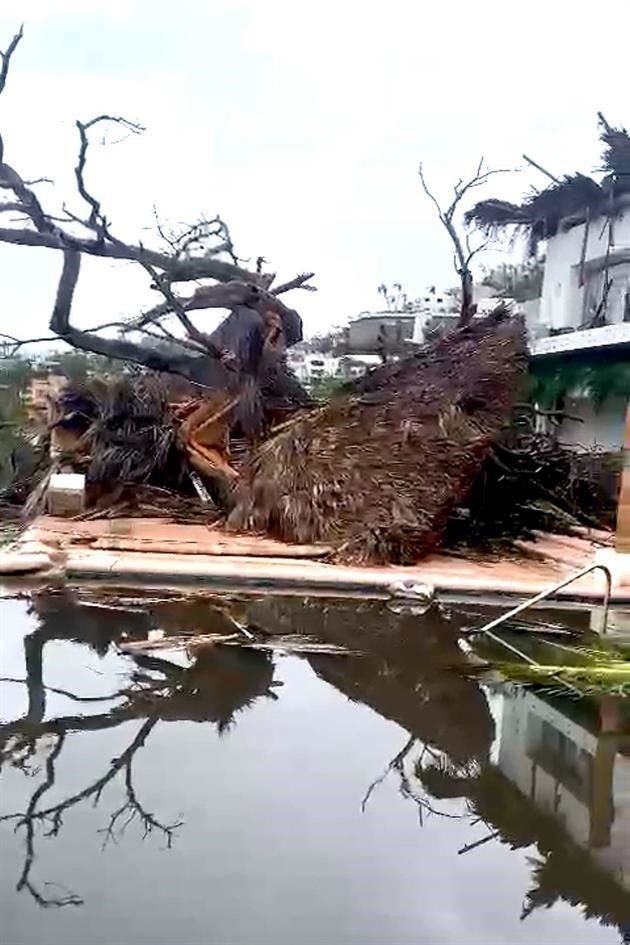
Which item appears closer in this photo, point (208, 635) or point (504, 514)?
point (208, 635)

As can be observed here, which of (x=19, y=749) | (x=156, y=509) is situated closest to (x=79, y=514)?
(x=156, y=509)

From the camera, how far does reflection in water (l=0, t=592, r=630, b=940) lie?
3777 mm

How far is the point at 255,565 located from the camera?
8.78m

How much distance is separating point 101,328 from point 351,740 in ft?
29.0

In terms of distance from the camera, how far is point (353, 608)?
25.6ft

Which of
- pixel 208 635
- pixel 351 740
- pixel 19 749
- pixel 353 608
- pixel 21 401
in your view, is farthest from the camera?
pixel 21 401

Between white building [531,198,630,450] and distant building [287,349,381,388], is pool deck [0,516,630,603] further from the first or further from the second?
distant building [287,349,381,388]

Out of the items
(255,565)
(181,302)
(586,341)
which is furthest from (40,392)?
(586,341)

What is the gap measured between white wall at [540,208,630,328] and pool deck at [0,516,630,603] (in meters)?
13.2

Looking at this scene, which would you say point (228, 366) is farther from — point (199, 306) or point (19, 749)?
point (19, 749)

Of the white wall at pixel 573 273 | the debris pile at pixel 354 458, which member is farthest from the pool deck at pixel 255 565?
the white wall at pixel 573 273

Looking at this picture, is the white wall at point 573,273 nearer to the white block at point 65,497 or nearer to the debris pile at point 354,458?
the debris pile at point 354,458

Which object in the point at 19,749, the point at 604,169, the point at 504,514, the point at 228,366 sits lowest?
the point at 19,749

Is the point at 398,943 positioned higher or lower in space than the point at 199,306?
lower
